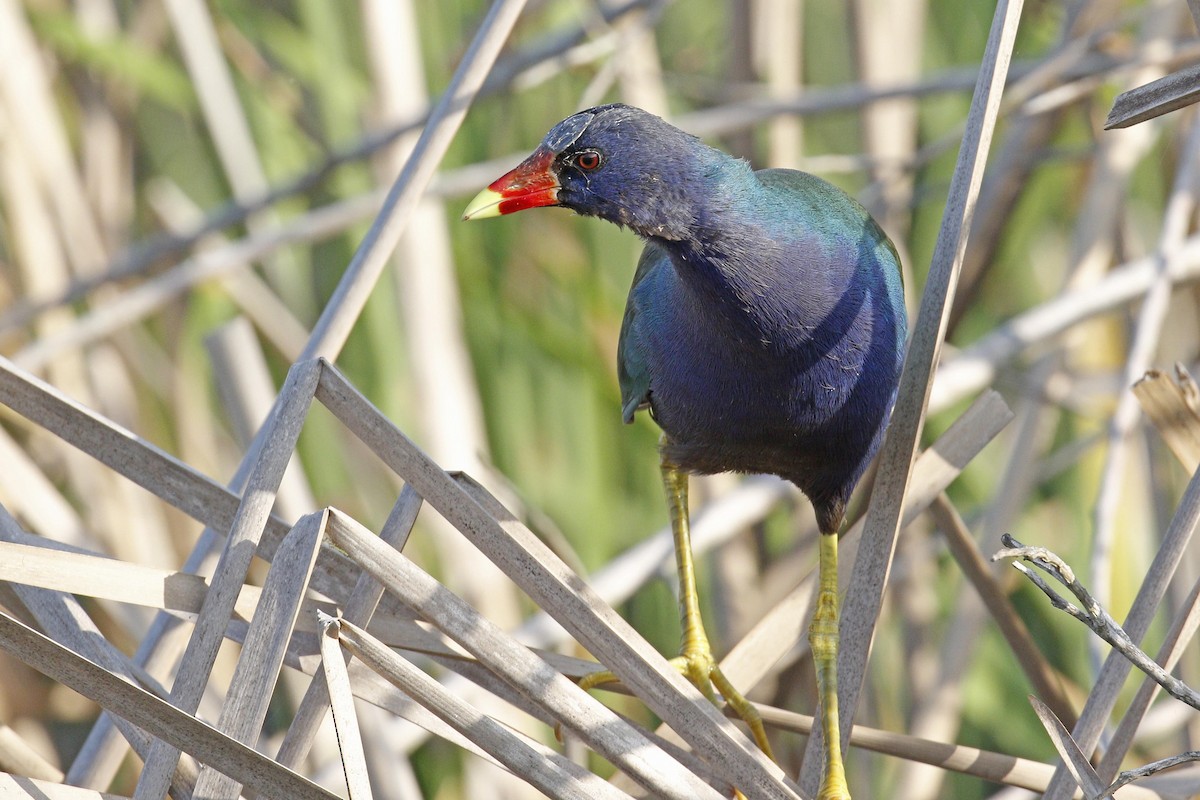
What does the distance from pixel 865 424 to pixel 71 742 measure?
1.89 meters

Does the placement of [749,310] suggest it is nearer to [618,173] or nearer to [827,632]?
[618,173]

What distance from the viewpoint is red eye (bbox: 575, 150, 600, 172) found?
141cm

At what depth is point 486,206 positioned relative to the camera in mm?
1394

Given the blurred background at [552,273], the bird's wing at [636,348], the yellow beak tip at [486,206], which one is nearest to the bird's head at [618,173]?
the yellow beak tip at [486,206]

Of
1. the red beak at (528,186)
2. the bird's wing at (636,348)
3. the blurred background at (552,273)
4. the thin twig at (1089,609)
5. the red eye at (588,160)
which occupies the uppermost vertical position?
the blurred background at (552,273)

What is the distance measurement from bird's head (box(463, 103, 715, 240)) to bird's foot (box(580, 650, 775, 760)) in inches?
21.1

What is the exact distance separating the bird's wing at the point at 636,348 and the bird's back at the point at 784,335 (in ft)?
0.16

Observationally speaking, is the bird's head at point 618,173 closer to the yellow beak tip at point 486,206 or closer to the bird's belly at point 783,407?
the yellow beak tip at point 486,206

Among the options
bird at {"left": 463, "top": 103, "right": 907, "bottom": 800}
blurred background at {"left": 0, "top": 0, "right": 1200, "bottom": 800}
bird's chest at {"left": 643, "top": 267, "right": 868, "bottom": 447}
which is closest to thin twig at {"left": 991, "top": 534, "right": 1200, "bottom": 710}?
bird at {"left": 463, "top": 103, "right": 907, "bottom": 800}

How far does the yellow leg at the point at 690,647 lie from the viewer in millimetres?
1529

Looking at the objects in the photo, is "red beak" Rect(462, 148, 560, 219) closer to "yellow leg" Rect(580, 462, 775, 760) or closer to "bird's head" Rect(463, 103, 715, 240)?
"bird's head" Rect(463, 103, 715, 240)

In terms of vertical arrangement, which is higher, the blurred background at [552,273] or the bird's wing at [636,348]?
the blurred background at [552,273]

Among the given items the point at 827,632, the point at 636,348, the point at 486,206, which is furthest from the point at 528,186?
the point at 827,632

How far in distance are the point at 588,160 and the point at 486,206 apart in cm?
13
